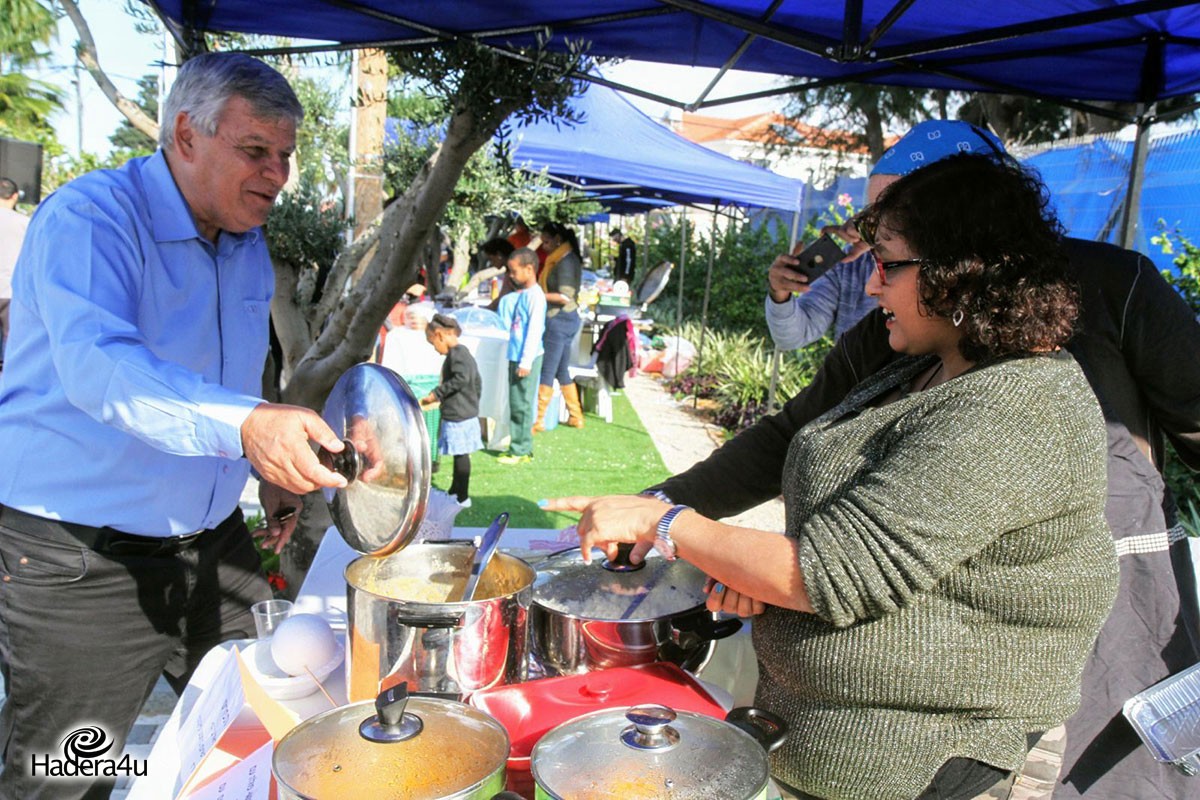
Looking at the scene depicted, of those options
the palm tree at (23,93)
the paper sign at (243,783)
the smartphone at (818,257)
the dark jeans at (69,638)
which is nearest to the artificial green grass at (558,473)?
the smartphone at (818,257)

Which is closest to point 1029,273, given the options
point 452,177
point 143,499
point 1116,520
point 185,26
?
point 1116,520

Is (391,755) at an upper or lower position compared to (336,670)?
upper

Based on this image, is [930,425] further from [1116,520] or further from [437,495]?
[437,495]

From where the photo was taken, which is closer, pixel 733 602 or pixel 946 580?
pixel 946 580

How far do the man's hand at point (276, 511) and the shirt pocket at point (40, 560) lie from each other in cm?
59

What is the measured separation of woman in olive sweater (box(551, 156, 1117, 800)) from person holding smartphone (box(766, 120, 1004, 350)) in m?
0.76

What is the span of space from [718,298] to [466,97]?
1189 cm

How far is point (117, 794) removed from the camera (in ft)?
9.37

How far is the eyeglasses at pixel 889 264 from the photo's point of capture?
4.71 feet

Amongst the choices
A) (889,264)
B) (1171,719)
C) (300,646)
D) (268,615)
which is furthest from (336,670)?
(1171,719)

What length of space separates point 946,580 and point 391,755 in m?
0.82

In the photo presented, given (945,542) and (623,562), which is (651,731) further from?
(623,562)

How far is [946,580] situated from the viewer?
127cm

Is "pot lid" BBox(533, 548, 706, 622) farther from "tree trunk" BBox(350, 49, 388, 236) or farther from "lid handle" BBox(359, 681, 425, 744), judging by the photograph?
"tree trunk" BBox(350, 49, 388, 236)
